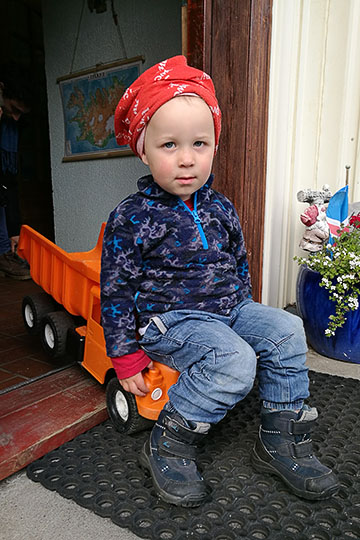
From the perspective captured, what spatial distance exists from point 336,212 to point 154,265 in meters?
1.17

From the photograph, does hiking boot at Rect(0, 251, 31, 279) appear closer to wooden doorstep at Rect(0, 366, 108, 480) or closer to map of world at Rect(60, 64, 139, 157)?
map of world at Rect(60, 64, 139, 157)

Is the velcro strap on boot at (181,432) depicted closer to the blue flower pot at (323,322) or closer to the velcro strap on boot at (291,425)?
the velcro strap on boot at (291,425)

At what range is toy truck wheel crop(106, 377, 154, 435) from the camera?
140cm

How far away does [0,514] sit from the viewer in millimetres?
1120

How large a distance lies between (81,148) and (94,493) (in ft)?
9.21

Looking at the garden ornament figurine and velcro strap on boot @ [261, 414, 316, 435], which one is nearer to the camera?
velcro strap on boot @ [261, 414, 316, 435]

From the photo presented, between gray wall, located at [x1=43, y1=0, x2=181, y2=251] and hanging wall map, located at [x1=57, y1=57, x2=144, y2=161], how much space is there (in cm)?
6

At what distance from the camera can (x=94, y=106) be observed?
3.21m

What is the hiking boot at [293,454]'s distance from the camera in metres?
1.14

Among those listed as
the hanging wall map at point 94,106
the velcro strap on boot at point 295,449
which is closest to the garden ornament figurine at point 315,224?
the velcro strap on boot at point 295,449

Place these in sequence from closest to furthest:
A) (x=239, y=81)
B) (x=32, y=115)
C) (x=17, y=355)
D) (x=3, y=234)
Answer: (x=239, y=81), (x=17, y=355), (x=3, y=234), (x=32, y=115)

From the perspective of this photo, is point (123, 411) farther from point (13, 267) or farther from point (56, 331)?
point (13, 267)

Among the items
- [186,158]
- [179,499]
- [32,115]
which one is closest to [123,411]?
[179,499]

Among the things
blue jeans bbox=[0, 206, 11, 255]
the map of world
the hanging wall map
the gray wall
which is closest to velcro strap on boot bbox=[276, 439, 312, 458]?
the gray wall
